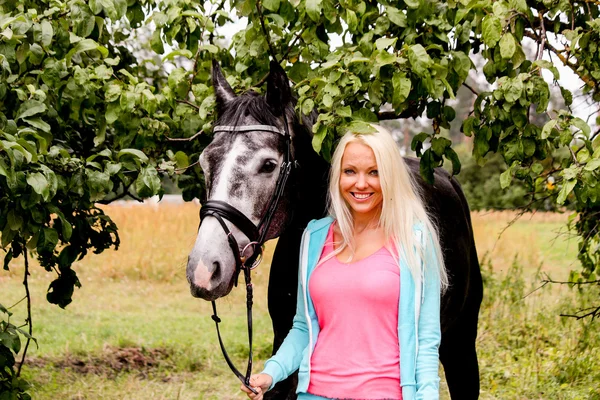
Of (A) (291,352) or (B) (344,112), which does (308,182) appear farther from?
(A) (291,352)

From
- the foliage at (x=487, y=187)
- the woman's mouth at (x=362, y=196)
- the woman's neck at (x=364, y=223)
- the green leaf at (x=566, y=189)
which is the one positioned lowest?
the woman's neck at (x=364, y=223)

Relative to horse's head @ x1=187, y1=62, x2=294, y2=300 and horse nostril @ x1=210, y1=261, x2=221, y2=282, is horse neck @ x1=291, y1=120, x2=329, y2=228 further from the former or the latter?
horse nostril @ x1=210, y1=261, x2=221, y2=282

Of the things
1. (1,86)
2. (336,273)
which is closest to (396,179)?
(336,273)

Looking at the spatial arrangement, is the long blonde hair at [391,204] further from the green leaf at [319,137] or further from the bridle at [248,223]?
the bridle at [248,223]

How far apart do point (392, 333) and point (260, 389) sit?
19.5 inches

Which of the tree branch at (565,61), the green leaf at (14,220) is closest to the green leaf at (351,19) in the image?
the tree branch at (565,61)

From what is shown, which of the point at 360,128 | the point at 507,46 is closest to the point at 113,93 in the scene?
the point at 360,128

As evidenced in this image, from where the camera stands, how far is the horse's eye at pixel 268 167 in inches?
107

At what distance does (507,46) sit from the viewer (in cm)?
266

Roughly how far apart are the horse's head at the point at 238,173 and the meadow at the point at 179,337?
700 mm

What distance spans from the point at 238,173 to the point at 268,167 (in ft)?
0.56

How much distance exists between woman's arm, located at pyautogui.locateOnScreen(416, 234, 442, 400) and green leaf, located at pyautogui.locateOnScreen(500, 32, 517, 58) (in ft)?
2.50

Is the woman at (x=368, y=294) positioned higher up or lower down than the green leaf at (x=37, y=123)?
lower down

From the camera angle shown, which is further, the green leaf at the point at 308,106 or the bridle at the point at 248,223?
the green leaf at the point at 308,106
